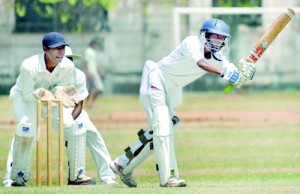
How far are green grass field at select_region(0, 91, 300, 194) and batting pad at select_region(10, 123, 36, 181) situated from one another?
0.22 metres

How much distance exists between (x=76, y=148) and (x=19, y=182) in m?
0.68

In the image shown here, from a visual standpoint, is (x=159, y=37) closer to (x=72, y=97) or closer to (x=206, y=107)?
(x=206, y=107)

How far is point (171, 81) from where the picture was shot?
35.0ft

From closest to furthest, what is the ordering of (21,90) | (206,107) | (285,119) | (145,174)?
(21,90)
(145,174)
(285,119)
(206,107)

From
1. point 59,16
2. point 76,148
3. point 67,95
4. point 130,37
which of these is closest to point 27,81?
point 67,95

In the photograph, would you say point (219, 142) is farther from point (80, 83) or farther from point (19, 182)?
point (19, 182)

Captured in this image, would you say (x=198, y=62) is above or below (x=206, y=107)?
above

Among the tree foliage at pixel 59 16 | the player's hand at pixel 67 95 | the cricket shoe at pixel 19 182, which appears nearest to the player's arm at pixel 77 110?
the player's hand at pixel 67 95

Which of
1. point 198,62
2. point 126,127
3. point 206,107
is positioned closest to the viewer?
point 198,62

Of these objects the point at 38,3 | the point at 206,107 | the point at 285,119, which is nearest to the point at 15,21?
the point at 38,3

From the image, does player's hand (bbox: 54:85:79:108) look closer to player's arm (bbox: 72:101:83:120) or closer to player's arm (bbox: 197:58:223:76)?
player's arm (bbox: 72:101:83:120)

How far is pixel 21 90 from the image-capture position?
1087cm

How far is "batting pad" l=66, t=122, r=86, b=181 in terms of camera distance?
1089 cm

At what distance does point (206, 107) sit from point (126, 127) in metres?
5.55
